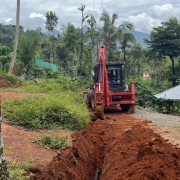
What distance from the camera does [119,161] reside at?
524 centimetres

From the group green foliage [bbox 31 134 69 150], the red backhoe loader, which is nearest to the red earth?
green foliage [bbox 31 134 69 150]

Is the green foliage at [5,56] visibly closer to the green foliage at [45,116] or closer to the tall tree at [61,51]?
the tall tree at [61,51]

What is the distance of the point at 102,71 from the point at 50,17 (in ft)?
100

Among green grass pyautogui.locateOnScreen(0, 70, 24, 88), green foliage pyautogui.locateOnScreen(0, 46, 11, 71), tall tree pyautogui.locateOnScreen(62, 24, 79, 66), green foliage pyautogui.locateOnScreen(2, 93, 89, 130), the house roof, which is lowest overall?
green foliage pyautogui.locateOnScreen(2, 93, 89, 130)

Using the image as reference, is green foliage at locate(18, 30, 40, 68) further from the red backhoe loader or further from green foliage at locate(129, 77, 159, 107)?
the red backhoe loader

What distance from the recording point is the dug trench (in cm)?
420

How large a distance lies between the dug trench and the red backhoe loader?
4.61m

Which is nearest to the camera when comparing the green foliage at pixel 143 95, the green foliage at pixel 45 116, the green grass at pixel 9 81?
the green foliage at pixel 45 116

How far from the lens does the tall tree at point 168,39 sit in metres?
28.0

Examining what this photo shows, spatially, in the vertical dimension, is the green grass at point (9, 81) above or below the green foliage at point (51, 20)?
below

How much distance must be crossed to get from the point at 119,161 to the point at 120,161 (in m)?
0.04

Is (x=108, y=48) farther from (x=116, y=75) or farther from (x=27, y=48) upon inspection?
(x=116, y=75)

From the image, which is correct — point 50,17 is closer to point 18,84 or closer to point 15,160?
point 18,84

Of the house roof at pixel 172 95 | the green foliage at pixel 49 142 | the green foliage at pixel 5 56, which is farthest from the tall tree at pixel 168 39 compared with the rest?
the green foliage at pixel 49 142
